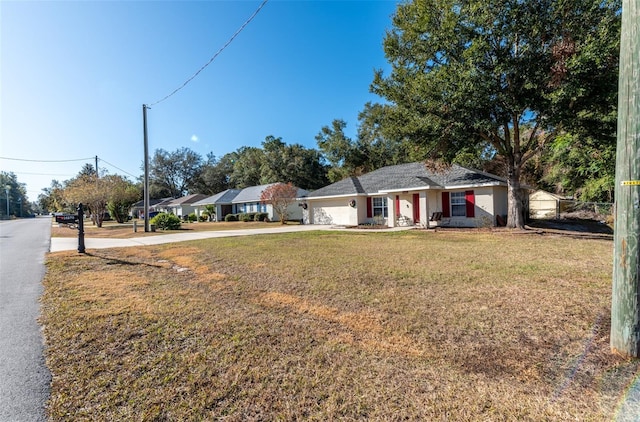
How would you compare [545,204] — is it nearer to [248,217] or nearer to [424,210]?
[424,210]

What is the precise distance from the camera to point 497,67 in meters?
11.5

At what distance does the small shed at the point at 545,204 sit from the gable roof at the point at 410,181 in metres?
9.93

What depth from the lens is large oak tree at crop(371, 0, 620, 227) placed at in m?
10.4

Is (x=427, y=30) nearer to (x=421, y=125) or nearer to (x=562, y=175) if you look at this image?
(x=421, y=125)

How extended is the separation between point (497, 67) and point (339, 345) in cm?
1290

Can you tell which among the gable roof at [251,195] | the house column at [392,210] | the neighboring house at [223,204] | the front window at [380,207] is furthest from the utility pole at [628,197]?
the neighboring house at [223,204]

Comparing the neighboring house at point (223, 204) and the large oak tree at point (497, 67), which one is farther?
Result: the neighboring house at point (223, 204)

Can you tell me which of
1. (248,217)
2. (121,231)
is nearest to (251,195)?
(248,217)

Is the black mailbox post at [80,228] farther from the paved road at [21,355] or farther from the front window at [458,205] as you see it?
the front window at [458,205]

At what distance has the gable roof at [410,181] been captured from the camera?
16219 mm

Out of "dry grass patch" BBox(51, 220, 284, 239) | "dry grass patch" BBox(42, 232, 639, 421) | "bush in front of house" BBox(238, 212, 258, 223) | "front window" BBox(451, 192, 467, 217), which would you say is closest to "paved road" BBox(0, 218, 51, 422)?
"dry grass patch" BBox(42, 232, 639, 421)

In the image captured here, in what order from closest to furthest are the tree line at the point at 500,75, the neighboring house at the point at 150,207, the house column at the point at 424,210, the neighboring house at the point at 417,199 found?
the tree line at the point at 500,75, the neighboring house at the point at 417,199, the house column at the point at 424,210, the neighboring house at the point at 150,207

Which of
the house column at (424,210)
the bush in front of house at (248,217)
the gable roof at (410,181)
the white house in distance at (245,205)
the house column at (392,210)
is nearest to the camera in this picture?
the gable roof at (410,181)

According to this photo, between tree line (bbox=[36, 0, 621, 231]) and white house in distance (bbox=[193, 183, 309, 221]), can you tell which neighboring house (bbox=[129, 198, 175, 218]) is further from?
tree line (bbox=[36, 0, 621, 231])
